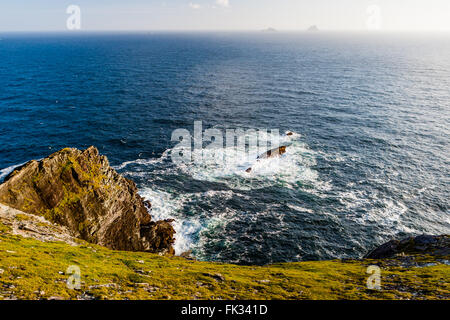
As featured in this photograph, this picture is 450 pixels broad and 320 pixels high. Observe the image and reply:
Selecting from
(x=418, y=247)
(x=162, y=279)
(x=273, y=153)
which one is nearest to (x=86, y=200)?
(x=162, y=279)

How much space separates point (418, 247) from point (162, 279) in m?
38.3

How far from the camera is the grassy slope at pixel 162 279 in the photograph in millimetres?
20750

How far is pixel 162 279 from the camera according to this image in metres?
25.6

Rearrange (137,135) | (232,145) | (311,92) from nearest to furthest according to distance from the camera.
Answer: (232,145) → (137,135) → (311,92)

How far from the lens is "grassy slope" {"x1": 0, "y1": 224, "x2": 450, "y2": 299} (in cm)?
2075

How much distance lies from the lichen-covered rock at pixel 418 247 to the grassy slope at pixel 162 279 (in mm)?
7475

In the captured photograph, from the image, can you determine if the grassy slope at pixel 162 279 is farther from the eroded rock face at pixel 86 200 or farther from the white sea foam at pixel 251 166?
the white sea foam at pixel 251 166

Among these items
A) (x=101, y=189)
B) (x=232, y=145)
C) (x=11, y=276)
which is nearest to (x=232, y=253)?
(x=101, y=189)

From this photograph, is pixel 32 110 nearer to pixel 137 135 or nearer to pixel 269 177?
pixel 137 135

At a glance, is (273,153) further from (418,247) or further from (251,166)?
(418,247)

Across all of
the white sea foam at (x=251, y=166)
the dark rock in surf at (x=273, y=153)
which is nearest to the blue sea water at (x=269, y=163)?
the white sea foam at (x=251, y=166)

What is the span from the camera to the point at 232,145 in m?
87.0

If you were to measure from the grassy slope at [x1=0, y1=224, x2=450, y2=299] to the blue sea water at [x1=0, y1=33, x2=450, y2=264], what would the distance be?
20.7 metres

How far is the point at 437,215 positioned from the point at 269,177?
39.0 m
